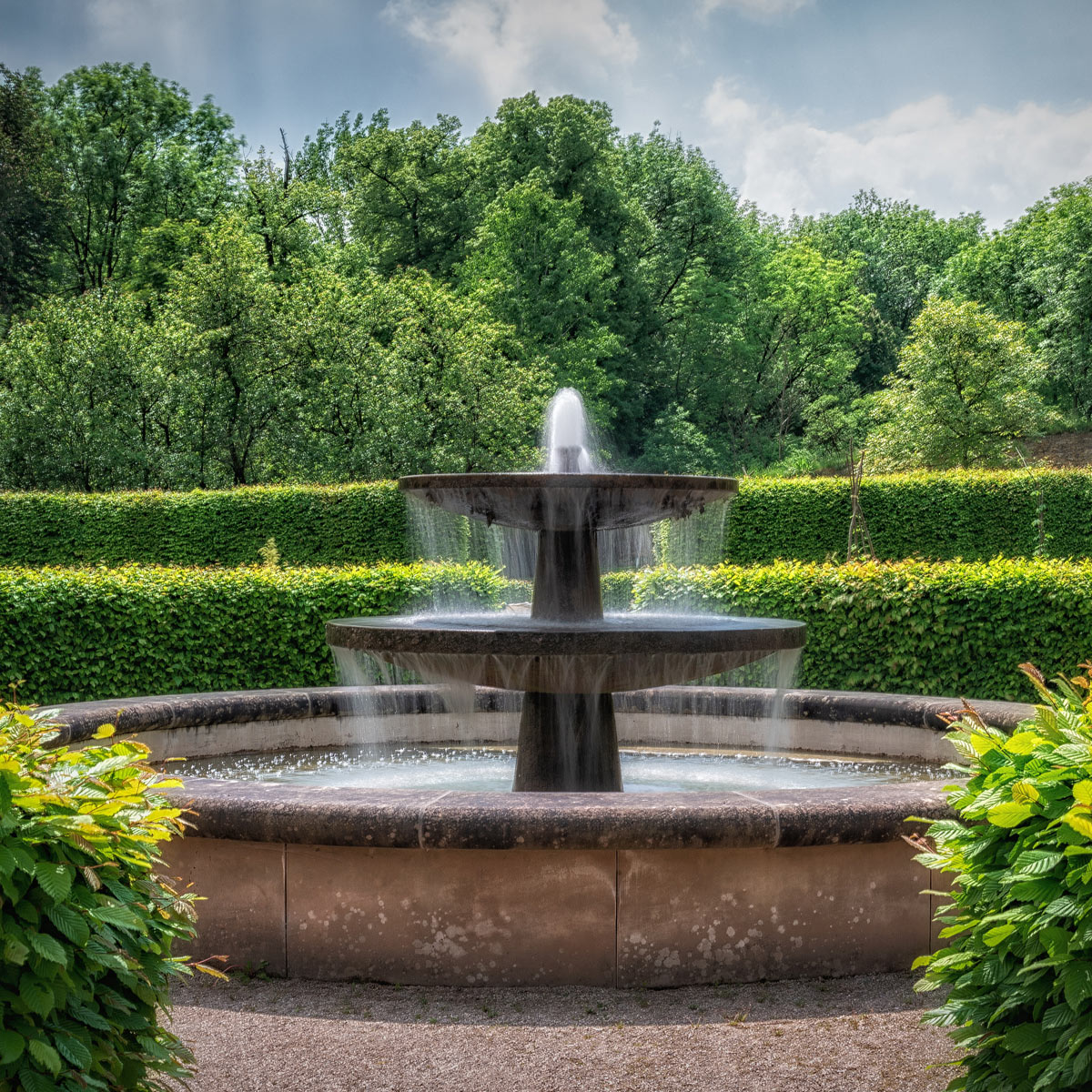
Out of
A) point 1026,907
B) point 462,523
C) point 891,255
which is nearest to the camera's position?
point 1026,907

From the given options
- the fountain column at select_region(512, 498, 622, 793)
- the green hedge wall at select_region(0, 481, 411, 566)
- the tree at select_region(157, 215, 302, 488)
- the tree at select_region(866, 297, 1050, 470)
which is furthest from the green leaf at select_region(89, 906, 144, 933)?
the tree at select_region(866, 297, 1050, 470)

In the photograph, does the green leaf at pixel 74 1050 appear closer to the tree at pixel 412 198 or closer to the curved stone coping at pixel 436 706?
the curved stone coping at pixel 436 706

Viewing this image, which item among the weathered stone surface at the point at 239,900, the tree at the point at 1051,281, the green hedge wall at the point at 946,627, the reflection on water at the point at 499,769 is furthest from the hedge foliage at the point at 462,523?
the tree at the point at 1051,281

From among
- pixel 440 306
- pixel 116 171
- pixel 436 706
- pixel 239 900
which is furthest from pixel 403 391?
pixel 239 900

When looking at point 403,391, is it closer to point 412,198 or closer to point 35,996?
point 412,198

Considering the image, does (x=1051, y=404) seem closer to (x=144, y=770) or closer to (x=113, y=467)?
(x=113, y=467)

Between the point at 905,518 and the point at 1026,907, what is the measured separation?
2101cm

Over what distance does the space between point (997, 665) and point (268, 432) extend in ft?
65.0

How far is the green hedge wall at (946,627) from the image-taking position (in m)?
9.55

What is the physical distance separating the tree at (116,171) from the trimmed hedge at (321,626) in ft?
88.6

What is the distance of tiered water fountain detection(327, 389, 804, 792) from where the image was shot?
17.5ft

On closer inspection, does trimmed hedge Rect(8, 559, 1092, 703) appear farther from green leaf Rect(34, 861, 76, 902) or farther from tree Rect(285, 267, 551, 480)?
tree Rect(285, 267, 551, 480)

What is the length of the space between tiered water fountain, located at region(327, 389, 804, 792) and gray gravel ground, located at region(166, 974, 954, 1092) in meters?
1.66

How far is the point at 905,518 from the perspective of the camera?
73.4 ft
